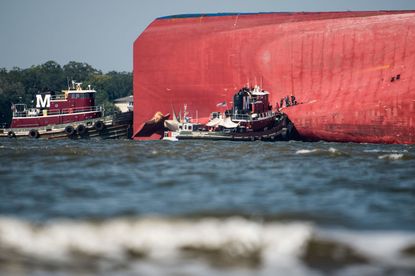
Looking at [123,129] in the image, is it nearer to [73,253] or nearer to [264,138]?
[264,138]

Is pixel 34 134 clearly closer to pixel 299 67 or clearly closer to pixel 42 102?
pixel 42 102

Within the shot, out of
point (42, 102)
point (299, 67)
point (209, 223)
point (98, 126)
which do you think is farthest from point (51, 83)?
point (209, 223)

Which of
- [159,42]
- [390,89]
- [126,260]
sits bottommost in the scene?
[126,260]

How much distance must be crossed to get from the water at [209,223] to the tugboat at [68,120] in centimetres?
3463

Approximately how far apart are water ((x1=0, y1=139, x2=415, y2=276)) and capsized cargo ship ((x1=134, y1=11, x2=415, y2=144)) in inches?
1034

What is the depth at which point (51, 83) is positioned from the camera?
13725 cm

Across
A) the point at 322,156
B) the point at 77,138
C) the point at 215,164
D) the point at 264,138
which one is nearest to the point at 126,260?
the point at 215,164

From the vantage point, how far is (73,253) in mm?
13273

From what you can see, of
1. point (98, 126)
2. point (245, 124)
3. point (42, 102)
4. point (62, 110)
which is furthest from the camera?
point (42, 102)

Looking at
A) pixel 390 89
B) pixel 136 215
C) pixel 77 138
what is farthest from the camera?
pixel 77 138

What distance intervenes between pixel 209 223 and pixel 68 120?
1835 inches

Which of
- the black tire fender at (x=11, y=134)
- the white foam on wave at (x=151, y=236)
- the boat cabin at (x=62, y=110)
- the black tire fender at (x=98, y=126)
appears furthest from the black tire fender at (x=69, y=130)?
the white foam on wave at (x=151, y=236)

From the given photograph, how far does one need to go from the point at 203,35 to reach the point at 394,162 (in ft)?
109

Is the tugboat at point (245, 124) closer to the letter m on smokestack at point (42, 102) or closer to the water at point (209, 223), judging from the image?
the letter m on smokestack at point (42, 102)
